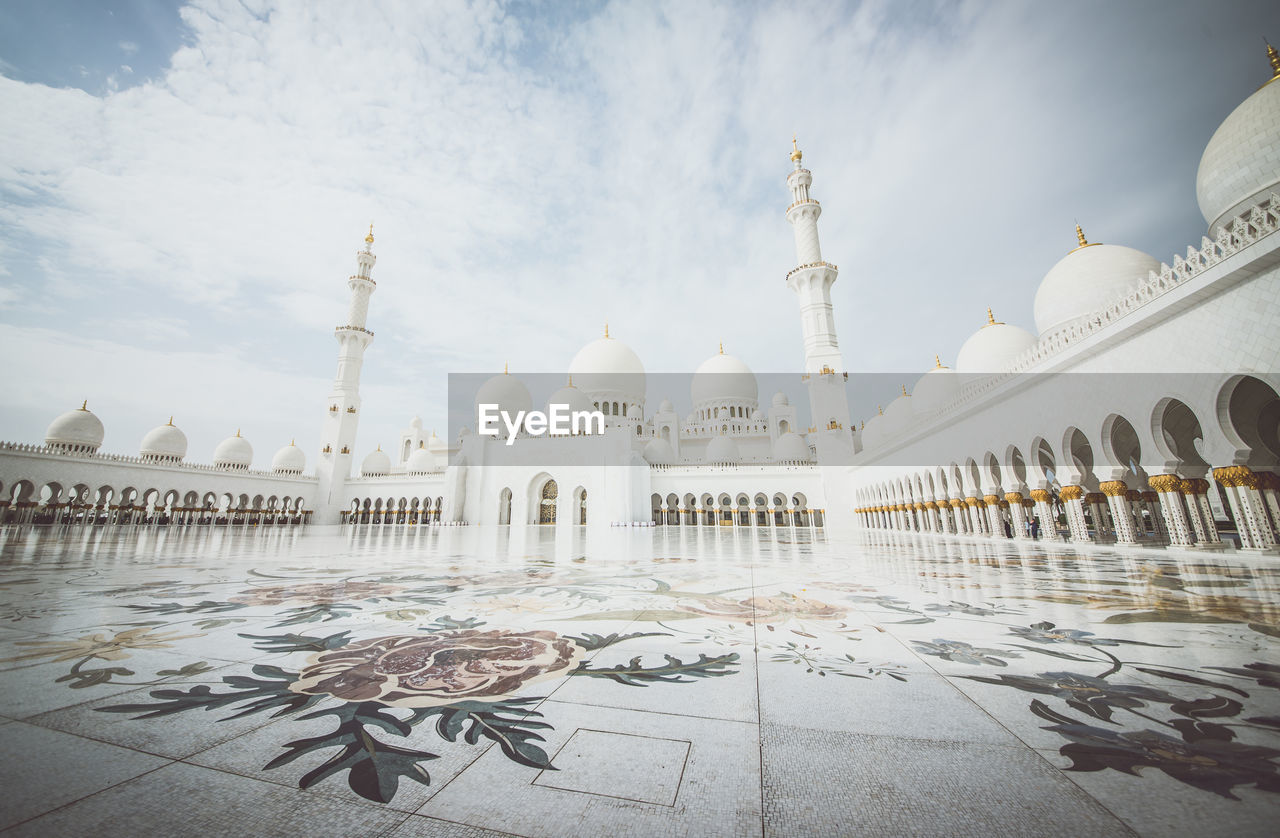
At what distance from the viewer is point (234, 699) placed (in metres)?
1.59

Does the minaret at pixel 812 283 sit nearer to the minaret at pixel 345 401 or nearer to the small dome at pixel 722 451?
the small dome at pixel 722 451

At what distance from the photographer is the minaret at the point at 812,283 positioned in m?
21.6

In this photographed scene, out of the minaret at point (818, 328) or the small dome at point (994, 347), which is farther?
the minaret at point (818, 328)

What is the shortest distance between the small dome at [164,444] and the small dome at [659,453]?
23604mm

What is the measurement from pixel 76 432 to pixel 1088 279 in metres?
36.4

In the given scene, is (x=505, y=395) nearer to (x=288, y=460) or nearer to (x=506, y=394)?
(x=506, y=394)

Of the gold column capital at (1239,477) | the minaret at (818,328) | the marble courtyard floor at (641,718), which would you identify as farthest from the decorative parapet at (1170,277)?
the minaret at (818,328)

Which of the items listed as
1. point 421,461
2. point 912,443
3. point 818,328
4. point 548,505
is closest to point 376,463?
point 421,461

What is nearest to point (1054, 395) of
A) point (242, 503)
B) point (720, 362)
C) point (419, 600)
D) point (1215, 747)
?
point (1215, 747)

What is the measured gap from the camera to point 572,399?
90.8 ft

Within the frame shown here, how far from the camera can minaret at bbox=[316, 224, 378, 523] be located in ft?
89.8

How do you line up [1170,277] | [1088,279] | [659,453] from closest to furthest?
1. [1170,277]
2. [1088,279]
3. [659,453]

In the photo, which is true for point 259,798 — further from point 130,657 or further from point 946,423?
point 946,423

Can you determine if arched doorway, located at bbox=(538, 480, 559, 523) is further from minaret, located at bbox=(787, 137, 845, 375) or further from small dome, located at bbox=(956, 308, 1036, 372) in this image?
small dome, located at bbox=(956, 308, 1036, 372)
